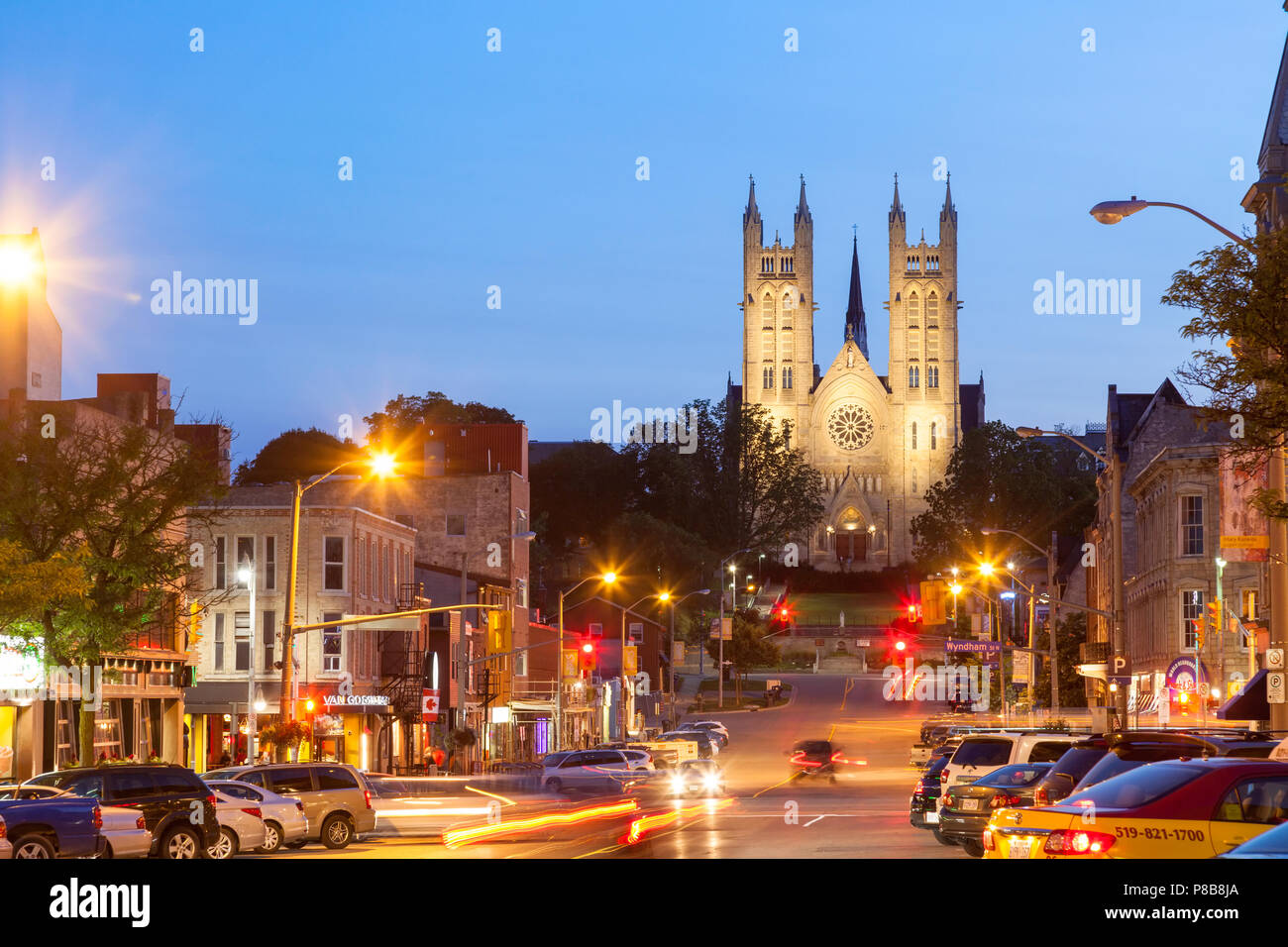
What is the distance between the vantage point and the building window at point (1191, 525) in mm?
59125

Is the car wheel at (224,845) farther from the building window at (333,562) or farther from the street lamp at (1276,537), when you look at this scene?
the building window at (333,562)

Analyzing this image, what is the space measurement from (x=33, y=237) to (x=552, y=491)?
305ft

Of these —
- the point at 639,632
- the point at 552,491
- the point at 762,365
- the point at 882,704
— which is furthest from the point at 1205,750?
the point at 762,365

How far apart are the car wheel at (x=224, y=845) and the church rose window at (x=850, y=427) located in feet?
494

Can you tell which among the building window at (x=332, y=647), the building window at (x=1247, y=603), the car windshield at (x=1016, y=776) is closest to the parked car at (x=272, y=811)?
the car windshield at (x=1016, y=776)

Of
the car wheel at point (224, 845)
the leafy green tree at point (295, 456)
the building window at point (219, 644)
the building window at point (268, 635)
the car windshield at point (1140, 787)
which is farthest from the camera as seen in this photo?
the leafy green tree at point (295, 456)

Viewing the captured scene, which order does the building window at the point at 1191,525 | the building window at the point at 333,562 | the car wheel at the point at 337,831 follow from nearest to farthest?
the car wheel at the point at 337,831 → the building window at the point at 333,562 → the building window at the point at 1191,525

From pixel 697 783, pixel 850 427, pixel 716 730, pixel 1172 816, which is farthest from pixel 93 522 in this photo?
pixel 850 427

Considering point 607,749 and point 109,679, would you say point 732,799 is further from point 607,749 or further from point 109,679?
point 109,679

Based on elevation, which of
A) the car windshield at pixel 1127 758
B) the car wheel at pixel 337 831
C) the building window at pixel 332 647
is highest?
the building window at pixel 332 647

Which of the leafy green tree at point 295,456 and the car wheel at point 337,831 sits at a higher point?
the leafy green tree at point 295,456

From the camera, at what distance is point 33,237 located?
168 ft

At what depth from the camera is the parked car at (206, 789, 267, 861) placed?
25.1m
